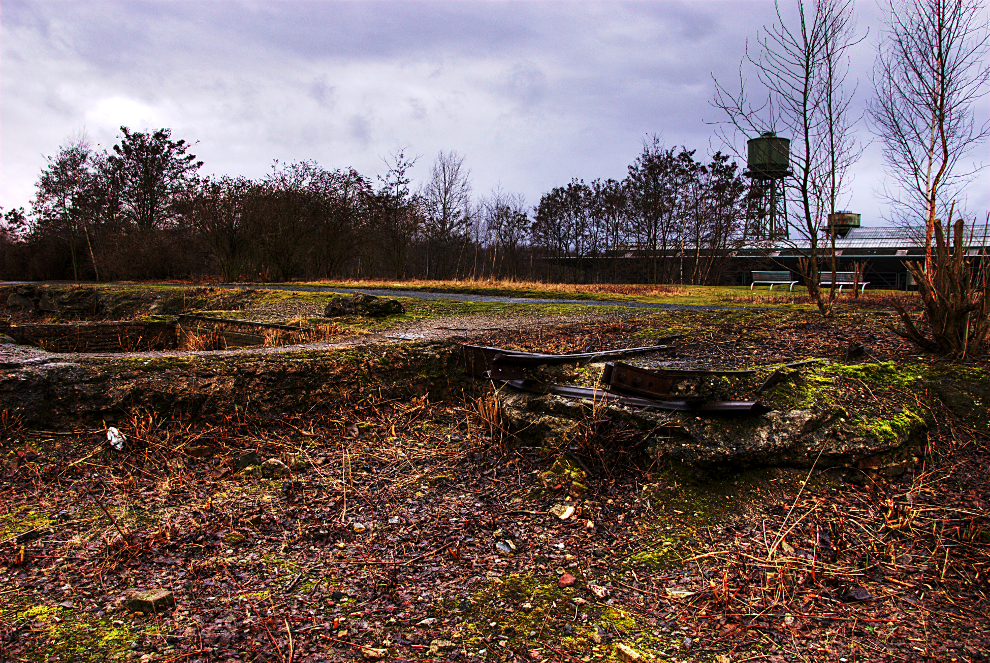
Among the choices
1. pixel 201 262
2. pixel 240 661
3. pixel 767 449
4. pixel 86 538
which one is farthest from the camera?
pixel 201 262

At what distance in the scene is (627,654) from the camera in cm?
202

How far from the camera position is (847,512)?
9.29ft

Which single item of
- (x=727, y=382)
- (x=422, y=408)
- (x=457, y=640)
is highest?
(x=727, y=382)

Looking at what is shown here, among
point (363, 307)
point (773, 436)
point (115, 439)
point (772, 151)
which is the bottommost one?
point (115, 439)

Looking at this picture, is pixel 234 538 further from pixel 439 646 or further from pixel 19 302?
pixel 19 302

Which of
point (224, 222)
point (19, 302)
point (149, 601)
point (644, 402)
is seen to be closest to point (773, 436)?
point (644, 402)

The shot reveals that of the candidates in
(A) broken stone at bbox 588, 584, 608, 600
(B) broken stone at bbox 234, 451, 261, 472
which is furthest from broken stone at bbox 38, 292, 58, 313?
(A) broken stone at bbox 588, 584, 608, 600

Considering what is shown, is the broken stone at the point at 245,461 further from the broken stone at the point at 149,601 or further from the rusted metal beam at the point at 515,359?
the rusted metal beam at the point at 515,359

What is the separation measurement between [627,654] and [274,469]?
2267 millimetres

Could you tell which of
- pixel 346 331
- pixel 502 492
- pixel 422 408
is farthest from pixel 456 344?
pixel 502 492

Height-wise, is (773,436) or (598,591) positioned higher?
(773,436)

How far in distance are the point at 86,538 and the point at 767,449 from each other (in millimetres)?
3449

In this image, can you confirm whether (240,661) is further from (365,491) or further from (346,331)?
(346,331)

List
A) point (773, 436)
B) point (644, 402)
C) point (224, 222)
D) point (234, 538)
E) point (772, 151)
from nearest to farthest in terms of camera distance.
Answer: point (234, 538) → point (773, 436) → point (644, 402) → point (772, 151) → point (224, 222)
